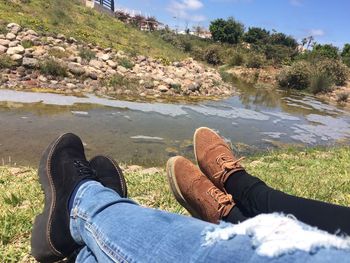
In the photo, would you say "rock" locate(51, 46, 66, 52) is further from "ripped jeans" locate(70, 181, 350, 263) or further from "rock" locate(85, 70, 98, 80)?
"ripped jeans" locate(70, 181, 350, 263)

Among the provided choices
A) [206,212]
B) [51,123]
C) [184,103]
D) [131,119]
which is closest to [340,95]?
[184,103]

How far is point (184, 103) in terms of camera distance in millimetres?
9391

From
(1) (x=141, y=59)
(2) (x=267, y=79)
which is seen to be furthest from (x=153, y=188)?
(2) (x=267, y=79)

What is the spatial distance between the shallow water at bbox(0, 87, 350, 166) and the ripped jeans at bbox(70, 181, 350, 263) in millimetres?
3194

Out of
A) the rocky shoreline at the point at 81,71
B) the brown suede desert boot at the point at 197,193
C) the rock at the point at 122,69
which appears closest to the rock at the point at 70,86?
the rocky shoreline at the point at 81,71

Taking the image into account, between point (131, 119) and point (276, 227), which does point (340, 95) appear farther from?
point (276, 227)

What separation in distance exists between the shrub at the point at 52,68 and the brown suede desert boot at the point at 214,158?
22.9 feet

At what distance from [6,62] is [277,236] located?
28.2ft

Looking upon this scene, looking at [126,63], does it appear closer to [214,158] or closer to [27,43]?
[27,43]

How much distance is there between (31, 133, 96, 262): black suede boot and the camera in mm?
1464

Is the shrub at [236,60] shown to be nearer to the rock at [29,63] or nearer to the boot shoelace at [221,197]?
the rock at [29,63]

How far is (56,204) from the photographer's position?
1.54m

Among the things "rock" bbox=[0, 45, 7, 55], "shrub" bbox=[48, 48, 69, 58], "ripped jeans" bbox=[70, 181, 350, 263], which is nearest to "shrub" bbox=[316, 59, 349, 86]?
"shrub" bbox=[48, 48, 69, 58]

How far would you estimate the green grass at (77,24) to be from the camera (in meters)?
12.4
